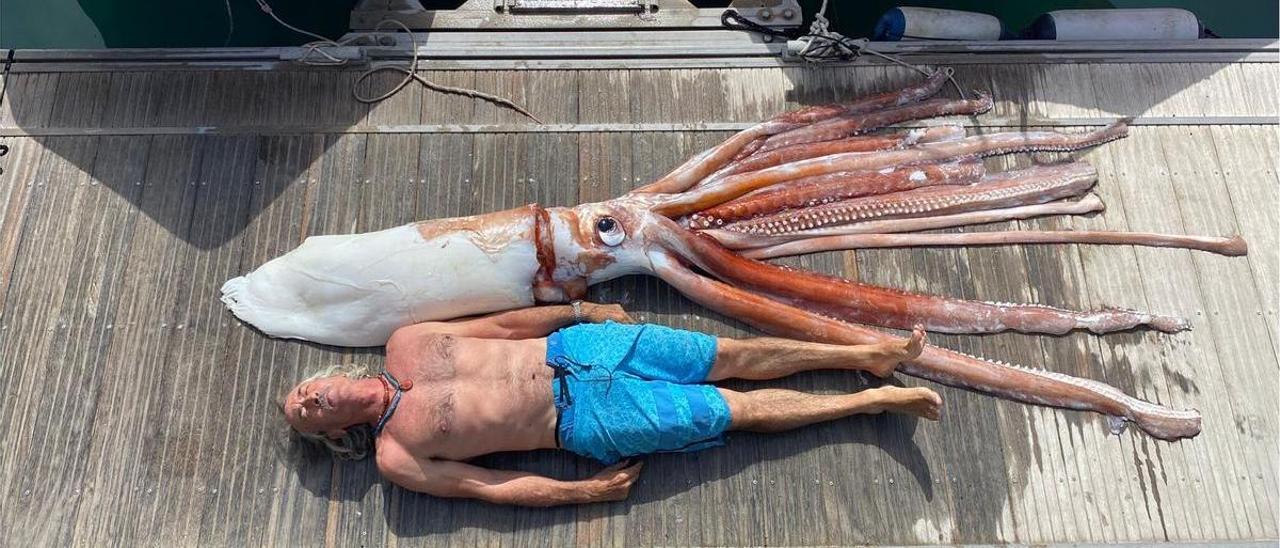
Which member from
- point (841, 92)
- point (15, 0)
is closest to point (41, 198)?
point (15, 0)

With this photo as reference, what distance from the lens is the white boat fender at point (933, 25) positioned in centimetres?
613

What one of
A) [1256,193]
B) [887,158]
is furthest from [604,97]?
[1256,193]

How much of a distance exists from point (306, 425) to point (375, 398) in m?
0.42

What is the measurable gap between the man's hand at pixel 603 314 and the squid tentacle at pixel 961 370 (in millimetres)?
388

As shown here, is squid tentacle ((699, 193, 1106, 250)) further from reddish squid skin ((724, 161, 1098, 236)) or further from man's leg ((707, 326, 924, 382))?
man's leg ((707, 326, 924, 382))

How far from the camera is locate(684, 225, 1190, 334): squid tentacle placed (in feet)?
16.1

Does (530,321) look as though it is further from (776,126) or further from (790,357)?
(776,126)

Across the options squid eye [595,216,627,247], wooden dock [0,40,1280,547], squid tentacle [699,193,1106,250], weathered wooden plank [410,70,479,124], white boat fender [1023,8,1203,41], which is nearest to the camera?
wooden dock [0,40,1280,547]

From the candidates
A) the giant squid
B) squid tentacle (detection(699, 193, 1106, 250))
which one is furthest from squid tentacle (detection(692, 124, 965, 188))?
squid tentacle (detection(699, 193, 1106, 250))

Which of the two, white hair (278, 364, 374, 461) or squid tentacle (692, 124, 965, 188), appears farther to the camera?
squid tentacle (692, 124, 965, 188)

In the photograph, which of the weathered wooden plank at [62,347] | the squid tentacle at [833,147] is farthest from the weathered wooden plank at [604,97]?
the weathered wooden plank at [62,347]

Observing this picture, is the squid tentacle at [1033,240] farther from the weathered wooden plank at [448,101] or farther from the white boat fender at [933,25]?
the weathered wooden plank at [448,101]

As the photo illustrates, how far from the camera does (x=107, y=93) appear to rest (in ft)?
18.7

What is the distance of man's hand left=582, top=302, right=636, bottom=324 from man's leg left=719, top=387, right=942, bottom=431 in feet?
2.50
